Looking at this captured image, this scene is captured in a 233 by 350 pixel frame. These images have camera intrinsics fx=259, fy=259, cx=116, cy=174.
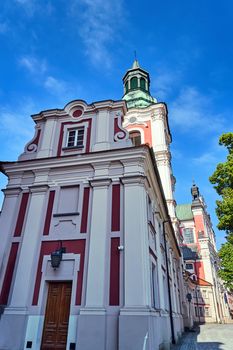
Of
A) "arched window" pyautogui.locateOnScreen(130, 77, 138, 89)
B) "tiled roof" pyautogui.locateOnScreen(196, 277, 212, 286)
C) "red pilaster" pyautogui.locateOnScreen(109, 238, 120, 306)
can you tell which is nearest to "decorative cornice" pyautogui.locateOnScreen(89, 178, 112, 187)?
"red pilaster" pyautogui.locateOnScreen(109, 238, 120, 306)

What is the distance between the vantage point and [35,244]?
9.56 m

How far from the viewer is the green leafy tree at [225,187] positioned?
43.4 ft

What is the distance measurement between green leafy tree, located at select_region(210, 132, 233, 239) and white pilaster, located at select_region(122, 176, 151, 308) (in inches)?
230

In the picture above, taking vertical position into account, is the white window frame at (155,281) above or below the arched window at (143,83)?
below

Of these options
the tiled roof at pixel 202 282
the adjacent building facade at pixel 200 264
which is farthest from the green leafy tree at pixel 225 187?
the tiled roof at pixel 202 282

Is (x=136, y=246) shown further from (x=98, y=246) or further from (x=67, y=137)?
(x=67, y=137)

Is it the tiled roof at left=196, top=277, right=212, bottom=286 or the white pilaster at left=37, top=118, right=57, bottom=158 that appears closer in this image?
the white pilaster at left=37, top=118, right=57, bottom=158

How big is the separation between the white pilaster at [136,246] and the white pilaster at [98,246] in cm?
73

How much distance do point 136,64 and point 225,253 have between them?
34.5 metres

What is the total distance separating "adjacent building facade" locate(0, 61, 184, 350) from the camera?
7930mm

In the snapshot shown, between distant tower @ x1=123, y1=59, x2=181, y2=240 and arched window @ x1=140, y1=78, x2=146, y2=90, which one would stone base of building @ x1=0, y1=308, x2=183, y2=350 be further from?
arched window @ x1=140, y1=78, x2=146, y2=90

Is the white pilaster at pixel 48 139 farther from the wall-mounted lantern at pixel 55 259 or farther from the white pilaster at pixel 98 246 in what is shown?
the wall-mounted lantern at pixel 55 259

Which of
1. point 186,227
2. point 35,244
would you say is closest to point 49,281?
point 35,244

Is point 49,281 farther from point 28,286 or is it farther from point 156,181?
point 156,181
